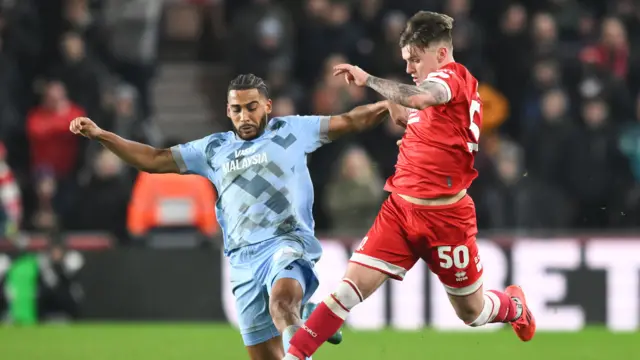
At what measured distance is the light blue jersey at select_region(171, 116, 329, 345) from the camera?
8.44 metres

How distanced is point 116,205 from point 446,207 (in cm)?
741

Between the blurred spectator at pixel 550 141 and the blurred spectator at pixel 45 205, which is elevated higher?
the blurred spectator at pixel 550 141

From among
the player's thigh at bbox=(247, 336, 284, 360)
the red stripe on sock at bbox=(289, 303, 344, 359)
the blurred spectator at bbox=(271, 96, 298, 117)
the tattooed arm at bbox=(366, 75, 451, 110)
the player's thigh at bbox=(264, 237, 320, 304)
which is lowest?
the player's thigh at bbox=(247, 336, 284, 360)

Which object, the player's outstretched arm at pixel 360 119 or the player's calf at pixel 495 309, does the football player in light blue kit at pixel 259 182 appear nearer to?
the player's outstretched arm at pixel 360 119

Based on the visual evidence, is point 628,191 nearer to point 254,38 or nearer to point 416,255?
point 254,38

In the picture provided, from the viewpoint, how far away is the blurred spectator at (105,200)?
15047 mm

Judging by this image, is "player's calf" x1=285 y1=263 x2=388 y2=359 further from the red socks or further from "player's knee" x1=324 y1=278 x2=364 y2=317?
the red socks

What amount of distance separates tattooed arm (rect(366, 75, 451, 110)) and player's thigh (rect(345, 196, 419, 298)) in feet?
3.18

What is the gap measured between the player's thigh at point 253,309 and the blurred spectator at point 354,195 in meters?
6.08

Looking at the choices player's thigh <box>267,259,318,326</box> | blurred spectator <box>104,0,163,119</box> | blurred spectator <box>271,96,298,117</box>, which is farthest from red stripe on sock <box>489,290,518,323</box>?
blurred spectator <box>104,0,163,119</box>

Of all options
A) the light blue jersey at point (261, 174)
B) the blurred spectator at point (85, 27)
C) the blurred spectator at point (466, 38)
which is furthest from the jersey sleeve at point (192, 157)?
the blurred spectator at point (85, 27)

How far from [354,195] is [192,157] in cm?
608

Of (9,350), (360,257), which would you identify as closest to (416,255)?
(360,257)

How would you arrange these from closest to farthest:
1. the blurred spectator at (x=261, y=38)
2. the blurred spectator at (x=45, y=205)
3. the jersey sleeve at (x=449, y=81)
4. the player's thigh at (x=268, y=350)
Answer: the jersey sleeve at (x=449, y=81) < the player's thigh at (x=268, y=350) < the blurred spectator at (x=45, y=205) < the blurred spectator at (x=261, y=38)
